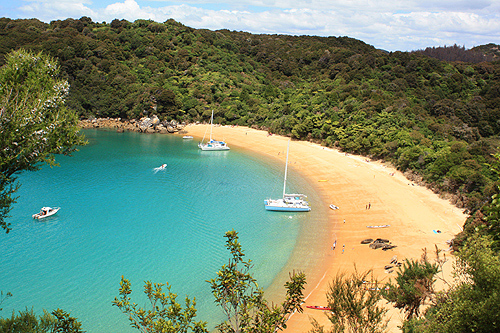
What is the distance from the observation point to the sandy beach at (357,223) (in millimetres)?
21734

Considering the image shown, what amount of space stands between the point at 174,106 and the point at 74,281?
58840 mm

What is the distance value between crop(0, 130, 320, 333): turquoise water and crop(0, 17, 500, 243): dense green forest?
52.8 ft

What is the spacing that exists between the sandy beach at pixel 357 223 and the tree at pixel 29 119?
14104 mm

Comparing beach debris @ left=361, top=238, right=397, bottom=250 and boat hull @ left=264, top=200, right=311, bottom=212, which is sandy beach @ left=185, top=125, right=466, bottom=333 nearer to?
beach debris @ left=361, top=238, right=397, bottom=250

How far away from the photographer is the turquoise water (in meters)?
19.8

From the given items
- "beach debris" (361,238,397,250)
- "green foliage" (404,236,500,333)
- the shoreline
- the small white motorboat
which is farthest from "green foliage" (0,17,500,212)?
the small white motorboat

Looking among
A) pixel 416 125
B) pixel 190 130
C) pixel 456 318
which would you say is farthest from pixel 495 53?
pixel 456 318

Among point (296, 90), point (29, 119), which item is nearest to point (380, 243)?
point (29, 119)

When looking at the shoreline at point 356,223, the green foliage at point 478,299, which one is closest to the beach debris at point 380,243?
the shoreline at point 356,223

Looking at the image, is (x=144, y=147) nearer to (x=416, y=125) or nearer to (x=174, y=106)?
(x=174, y=106)

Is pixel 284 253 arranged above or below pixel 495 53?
below

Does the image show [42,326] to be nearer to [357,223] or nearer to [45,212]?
[45,212]

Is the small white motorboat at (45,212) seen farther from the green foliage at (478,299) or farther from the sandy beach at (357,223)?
the green foliage at (478,299)

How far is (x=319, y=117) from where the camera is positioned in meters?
60.7
